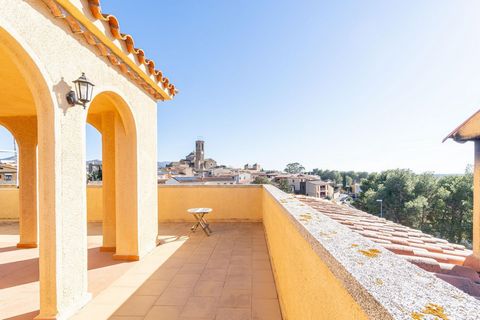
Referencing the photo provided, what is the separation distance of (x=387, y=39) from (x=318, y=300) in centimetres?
1303

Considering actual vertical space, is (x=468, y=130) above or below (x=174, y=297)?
above

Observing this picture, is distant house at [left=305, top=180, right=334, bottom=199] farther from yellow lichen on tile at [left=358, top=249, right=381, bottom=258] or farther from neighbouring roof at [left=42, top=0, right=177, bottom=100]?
yellow lichen on tile at [left=358, top=249, right=381, bottom=258]

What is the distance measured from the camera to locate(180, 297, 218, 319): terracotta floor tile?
2.86 m

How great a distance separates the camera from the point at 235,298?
3201mm

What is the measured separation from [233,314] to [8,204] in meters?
9.67

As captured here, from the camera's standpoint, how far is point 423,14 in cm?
818

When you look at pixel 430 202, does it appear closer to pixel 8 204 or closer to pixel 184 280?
pixel 184 280

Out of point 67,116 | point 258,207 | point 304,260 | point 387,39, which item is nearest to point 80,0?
point 67,116

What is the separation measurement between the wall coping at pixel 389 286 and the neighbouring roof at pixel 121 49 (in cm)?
361

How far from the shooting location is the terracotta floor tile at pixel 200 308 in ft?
9.38

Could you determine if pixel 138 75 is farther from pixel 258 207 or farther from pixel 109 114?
pixel 258 207

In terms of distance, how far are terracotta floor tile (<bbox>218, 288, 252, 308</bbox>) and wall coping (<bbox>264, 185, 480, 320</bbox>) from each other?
235cm

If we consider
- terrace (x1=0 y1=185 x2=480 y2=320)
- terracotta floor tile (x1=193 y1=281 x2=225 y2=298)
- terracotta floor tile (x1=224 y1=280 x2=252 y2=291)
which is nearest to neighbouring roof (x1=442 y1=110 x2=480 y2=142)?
terrace (x1=0 y1=185 x2=480 y2=320)

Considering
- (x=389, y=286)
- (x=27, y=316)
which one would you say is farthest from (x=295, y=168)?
(x=389, y=286)
